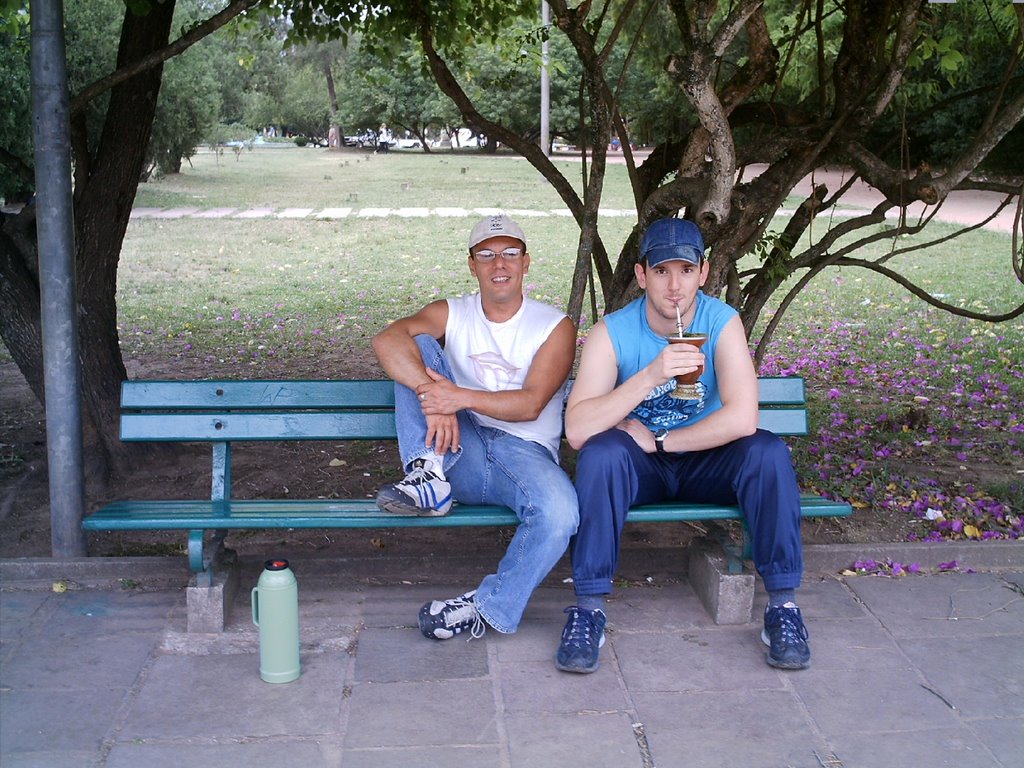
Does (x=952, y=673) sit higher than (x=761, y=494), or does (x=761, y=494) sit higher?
(x=761, y=494)

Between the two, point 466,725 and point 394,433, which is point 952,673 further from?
point 394,433

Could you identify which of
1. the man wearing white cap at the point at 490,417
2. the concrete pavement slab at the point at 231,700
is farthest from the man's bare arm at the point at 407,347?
the concrete pavement slab at the point at 231,700

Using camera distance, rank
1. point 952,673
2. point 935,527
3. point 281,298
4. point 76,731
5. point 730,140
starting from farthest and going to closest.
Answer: point 281,298
point 935,527
point 730,140
point 952,673
point 76,731

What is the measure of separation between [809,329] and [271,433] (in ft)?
22.7

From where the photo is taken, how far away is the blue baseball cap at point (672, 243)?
3.67 metres

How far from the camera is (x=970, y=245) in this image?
1611 centimetres

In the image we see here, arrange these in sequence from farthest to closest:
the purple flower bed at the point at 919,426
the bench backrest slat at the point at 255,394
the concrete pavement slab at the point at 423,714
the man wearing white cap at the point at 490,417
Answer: the purple flower bed at the point at 919,426 < the bench backrest slat at the point at 255,394 < the man wearing white cap at the point at 490,417 < the concrete pavement slab at the point at 423,714

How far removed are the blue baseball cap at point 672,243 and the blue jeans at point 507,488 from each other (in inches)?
30.7

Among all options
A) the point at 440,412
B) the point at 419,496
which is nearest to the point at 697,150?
the point at 440,412

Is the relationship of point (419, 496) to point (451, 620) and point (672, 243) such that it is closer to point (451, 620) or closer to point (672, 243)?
point (451, 620)

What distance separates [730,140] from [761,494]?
150 cm

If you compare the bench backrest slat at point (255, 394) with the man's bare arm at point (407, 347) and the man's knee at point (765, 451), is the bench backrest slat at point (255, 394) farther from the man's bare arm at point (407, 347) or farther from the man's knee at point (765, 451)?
the man's knee at point (765, 451)

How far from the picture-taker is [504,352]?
395 centimetres

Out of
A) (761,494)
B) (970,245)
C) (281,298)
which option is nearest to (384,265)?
(281,298)
